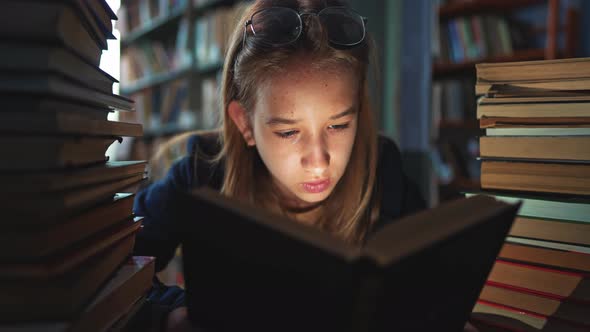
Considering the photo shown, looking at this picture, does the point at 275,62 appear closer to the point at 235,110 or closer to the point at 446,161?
the point at 235,110

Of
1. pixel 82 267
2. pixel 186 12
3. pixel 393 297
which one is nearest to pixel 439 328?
pixel 393 297

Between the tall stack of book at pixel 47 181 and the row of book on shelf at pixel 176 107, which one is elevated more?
the row of book on shelf at pixel 176 107

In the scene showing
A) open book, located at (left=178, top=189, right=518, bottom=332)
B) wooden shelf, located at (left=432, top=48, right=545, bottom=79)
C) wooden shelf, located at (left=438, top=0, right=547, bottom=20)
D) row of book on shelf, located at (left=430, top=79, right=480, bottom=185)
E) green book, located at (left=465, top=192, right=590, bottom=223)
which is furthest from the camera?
row of book on shelf, located at (left=430, top=79, right=480, bottom=185)

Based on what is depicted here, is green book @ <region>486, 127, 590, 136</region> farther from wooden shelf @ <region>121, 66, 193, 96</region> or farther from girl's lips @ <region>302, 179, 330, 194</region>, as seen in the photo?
wooden shelf @ <region>121, 66, 193, 96</region>

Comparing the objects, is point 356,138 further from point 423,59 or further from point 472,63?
point 472,63

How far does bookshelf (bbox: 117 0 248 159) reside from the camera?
2.43 metres

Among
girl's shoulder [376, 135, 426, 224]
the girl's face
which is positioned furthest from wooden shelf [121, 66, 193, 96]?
the girl's face

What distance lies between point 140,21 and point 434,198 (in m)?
2.72

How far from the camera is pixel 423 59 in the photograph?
70.7 inches

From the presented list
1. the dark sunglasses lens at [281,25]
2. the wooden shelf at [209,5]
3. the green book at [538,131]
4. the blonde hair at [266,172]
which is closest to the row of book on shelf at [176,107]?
the wooden shelf at [209,5]

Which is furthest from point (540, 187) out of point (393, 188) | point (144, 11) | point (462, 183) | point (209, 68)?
point (144, 11)

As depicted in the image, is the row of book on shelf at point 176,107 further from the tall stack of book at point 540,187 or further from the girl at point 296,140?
the tall stack of book at point 540,187

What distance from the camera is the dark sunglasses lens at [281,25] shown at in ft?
2.61

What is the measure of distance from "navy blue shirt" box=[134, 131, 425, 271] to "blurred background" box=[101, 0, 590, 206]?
0.50m
